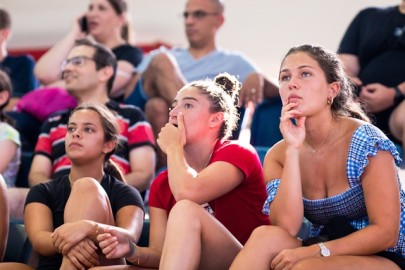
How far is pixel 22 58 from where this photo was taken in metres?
3.71

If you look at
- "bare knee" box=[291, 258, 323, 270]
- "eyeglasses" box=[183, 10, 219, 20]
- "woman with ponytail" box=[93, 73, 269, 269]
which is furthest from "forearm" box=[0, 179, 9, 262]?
"eyeglasses" box=[183, 10, 219, 20]

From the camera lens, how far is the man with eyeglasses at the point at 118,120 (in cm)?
283

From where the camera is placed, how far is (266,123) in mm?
3143

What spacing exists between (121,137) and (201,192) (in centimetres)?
88

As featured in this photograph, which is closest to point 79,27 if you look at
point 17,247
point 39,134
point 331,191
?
point 39,134

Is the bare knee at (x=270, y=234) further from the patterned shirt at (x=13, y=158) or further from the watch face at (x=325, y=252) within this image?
the patterned shirt at (x=13, y=158)

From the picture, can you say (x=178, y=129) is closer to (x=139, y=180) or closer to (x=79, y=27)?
(x=139, y=180)

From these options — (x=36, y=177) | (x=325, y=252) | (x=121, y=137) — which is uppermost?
(x=325, y=252)

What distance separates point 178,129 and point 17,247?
63cm

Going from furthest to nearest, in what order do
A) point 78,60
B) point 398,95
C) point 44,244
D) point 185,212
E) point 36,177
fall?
point 78,60
point 398,95
point 36,177
point 44,244
point 185,212

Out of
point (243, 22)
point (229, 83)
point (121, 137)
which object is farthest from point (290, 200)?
point (243, 22)

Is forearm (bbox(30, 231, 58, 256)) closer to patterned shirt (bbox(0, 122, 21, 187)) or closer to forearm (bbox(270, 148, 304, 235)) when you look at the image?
forearm (bbox(270, 148, 304, 235))

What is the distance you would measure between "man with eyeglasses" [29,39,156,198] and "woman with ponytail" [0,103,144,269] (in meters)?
0.33

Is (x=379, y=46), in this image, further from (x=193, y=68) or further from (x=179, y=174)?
(x=179, y=174)
